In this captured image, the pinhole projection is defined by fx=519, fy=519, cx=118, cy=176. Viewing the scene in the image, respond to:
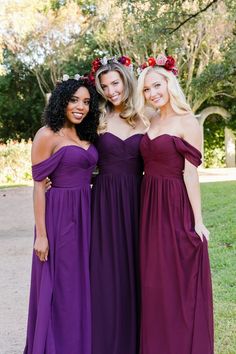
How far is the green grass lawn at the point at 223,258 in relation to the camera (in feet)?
15.1

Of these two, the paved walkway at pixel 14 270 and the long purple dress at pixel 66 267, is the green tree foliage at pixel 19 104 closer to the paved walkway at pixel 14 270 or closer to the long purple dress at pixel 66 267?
the paved walkway at pixel 14 270

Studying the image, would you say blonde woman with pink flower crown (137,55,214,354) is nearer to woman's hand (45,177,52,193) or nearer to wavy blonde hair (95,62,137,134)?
wavy blonde hair (95,62,137,134)

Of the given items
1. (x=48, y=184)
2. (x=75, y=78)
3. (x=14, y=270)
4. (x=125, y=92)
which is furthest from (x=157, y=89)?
(x=14, y=270)

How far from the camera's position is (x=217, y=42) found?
20.2 metres

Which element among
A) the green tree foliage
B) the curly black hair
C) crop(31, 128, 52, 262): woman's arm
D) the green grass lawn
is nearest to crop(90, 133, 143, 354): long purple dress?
the curly black hair

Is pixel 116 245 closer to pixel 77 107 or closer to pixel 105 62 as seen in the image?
pixel 77 107

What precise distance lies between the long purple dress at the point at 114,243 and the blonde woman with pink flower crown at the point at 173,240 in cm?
20

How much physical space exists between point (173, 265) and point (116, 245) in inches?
18.8

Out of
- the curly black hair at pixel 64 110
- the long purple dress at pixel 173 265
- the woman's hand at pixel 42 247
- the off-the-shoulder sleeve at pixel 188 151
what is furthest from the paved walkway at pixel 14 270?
the off-the-shoulder sleeve at pixel 188 151

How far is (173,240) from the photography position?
353 cm

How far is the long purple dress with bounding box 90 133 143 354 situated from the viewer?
382cm

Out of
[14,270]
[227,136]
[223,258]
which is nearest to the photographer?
[223,258]

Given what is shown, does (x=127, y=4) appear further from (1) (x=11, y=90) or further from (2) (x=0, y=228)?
(1) (x=11, y=90)

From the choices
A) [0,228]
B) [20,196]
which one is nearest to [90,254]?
[0,228]
